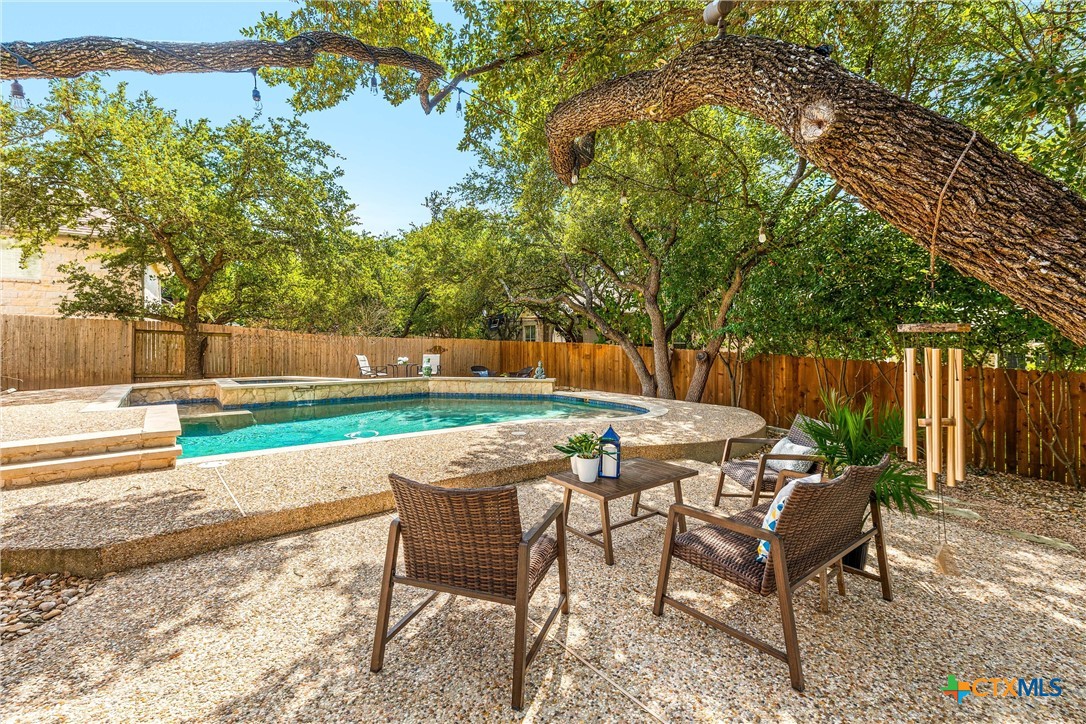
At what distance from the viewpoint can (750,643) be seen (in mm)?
1895

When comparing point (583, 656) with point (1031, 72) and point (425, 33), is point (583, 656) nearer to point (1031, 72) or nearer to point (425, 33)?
point (1031, 72)

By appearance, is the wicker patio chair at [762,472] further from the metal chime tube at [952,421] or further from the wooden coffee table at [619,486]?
the metal chime tube at [952,421]

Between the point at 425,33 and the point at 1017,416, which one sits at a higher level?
the point at 425,33

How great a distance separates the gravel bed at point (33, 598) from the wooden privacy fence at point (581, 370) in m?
7.99

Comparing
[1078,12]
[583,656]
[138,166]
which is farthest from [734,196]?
[138,166]

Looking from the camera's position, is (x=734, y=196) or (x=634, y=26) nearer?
(x=634, y=26)

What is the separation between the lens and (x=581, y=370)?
13.4 meters

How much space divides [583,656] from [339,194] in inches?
428

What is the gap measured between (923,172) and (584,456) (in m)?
2.16

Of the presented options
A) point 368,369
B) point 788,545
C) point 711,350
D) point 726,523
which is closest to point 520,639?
point 726,523

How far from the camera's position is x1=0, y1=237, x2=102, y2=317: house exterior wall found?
9.91 meters

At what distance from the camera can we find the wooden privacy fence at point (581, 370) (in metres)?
4.85

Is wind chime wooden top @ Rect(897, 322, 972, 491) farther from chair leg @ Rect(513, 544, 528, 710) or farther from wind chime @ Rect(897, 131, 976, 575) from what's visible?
chair leg @ Rect(513, 544, 528, 710)

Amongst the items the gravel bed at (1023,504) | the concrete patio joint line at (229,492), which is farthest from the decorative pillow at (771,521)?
the concrete patio joint line at (229,492)
